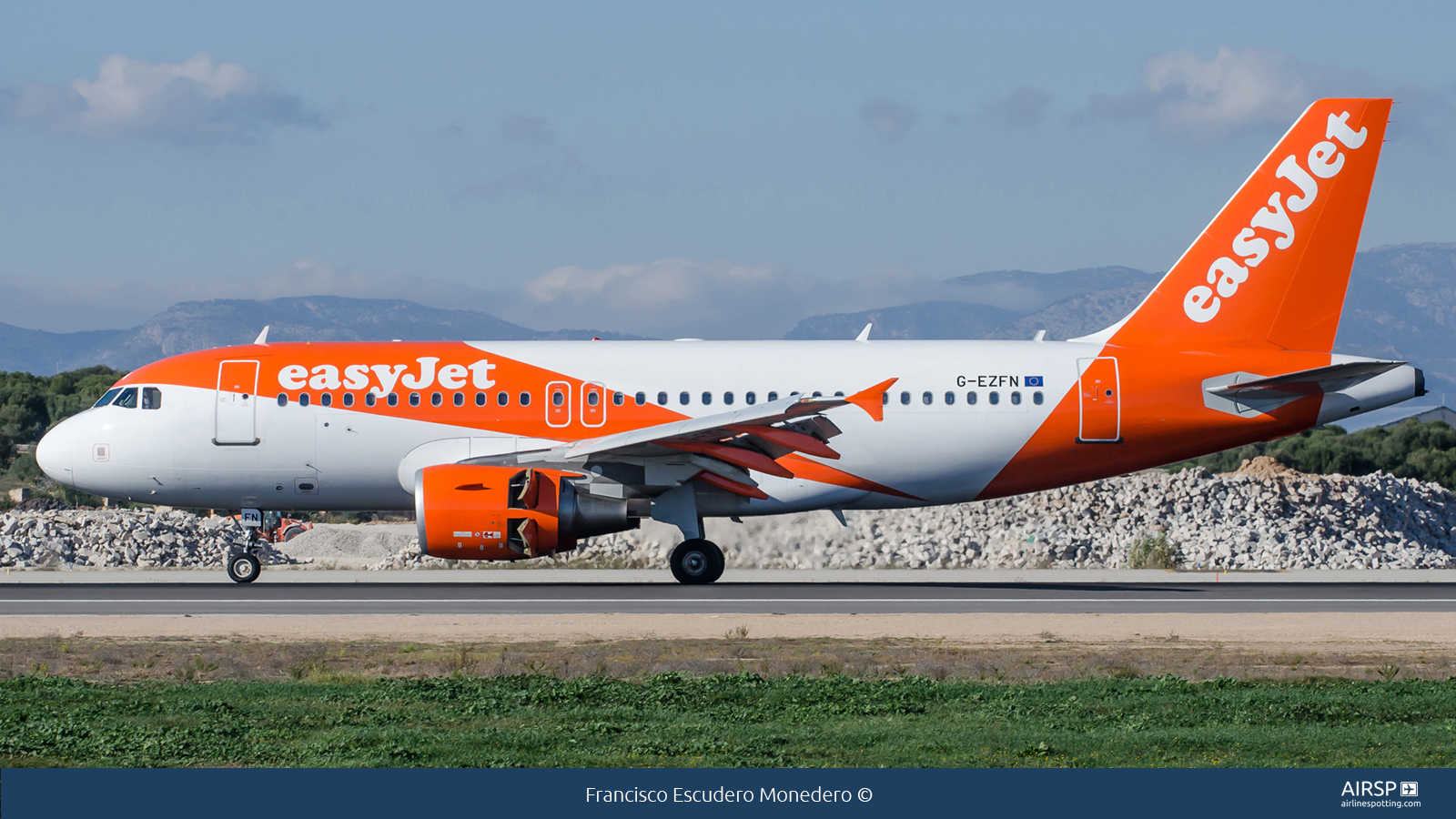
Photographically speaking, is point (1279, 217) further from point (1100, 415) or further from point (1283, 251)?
point (1100, 415)

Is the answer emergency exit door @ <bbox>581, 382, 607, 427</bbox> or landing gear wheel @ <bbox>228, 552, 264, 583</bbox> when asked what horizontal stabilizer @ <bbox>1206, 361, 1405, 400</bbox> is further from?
landing gear wheel @ <bbox>228, 552, 264, 583</bbox>

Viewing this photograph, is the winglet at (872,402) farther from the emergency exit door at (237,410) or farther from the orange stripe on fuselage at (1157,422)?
the emergency exit door at (237,410)

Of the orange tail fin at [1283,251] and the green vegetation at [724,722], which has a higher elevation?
the orange tail fin at [1283,251]

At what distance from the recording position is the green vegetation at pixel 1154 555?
30094 mm

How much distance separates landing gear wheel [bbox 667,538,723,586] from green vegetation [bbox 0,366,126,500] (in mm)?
39695

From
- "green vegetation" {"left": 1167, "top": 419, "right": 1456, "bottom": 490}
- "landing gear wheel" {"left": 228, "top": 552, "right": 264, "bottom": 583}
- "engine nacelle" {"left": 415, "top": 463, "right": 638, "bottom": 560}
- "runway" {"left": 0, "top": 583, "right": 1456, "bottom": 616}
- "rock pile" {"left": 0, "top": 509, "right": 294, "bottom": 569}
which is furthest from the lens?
"green vegetation" {"left": 1167, "top": 419, "right": 1456, "bottom": 490}

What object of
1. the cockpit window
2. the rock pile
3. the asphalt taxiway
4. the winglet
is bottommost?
the asphalt taxiway

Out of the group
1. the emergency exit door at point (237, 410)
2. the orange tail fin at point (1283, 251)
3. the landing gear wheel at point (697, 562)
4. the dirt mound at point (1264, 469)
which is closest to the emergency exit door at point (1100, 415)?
the orange tail fin at point (1283, 251)

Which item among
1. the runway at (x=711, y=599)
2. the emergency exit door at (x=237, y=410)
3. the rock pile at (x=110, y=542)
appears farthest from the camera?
the rock pile at (x=110, y=542)

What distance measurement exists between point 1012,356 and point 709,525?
8445mm

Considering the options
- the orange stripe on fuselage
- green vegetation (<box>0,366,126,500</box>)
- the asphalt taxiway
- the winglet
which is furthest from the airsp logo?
green vegetation (<box>0,366,126,500</box>)

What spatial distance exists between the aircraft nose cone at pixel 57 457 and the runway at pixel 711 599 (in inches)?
74.3

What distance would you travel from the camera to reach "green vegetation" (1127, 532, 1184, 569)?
98.7 feet

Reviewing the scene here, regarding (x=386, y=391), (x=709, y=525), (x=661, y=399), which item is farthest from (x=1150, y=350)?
(x=386, y=391)
